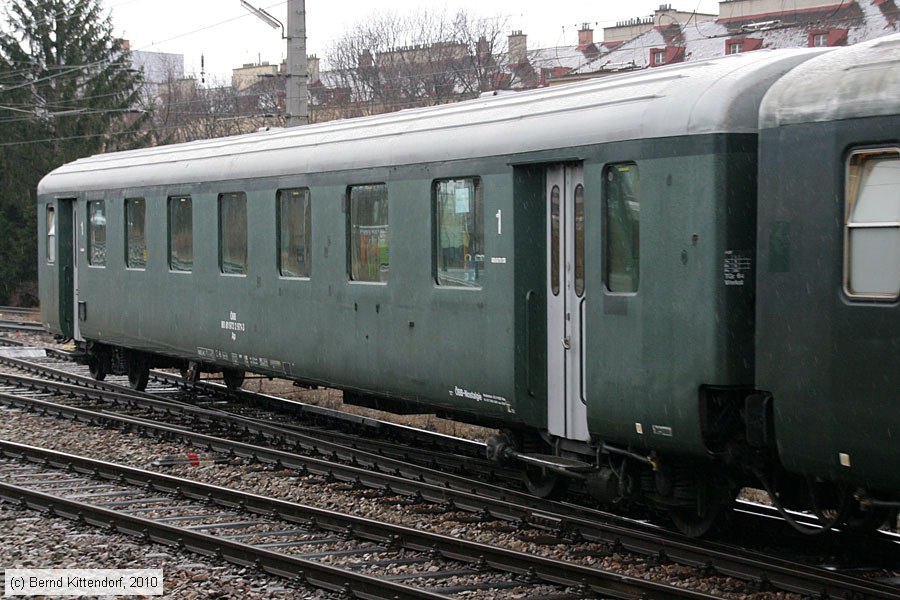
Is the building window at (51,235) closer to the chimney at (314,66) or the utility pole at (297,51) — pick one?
the utility pole at (297,51)

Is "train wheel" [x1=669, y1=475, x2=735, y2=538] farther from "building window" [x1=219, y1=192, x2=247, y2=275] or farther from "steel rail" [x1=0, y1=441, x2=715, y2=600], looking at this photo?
"building window" [x1=219, y1=192, x2=247, y2=275]

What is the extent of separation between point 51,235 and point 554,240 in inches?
480

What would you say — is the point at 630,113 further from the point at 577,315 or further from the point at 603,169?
the point at 577,315

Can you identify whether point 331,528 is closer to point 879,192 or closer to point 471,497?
point 471,497

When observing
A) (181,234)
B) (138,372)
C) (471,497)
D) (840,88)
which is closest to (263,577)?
(471,497)

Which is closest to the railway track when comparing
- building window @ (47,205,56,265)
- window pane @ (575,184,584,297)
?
window pane @ (575,184,584,297)

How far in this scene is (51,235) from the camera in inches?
756

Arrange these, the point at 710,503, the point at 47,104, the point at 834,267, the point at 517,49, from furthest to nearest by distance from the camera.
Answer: the point at 517,49 < the point at 47,104 < the point at 710,503 < the point at 834,267

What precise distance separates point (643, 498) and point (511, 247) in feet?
7.23

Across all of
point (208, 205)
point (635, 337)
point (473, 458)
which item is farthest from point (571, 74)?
point (635, 337)

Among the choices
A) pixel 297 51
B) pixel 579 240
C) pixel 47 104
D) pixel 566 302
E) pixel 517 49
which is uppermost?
pixel 517 49

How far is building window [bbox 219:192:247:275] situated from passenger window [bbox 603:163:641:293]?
21.0ft

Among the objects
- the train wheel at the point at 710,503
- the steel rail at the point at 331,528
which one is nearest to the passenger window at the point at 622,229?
the train wheel at the point at 710,503

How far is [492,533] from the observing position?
359 inches
